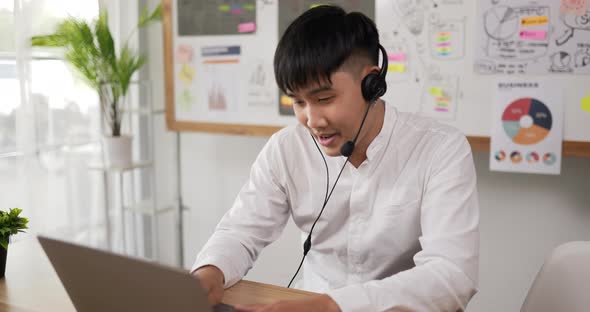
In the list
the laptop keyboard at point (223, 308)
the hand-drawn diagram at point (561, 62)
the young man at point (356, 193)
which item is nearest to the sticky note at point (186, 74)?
the young man at point (356, 193)

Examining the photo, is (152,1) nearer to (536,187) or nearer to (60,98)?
(60,98)

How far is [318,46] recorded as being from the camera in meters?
1.23

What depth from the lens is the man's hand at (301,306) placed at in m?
0.93

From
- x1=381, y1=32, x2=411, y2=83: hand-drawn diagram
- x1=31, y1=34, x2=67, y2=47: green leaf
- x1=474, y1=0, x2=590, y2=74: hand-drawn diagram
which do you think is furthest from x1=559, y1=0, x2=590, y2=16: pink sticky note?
x1=31, y1=34, x2=67, y2=47: green leaf

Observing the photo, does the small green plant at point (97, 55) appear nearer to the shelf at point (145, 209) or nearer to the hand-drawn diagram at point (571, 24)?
the shelf at point (145, 209)

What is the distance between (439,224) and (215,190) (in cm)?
188

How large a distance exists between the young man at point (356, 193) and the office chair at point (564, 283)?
0.69 feet

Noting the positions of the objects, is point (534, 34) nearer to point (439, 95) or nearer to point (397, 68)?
point (439, 95)

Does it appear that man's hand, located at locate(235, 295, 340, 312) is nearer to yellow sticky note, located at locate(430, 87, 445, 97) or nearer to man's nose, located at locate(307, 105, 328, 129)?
man's nose, located at locate(307, 105, 328, 129)

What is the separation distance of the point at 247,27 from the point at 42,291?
1.58 meters

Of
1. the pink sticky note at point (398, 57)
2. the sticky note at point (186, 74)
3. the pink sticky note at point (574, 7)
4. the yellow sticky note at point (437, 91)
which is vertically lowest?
the yellow sticky note at point (437, 91)

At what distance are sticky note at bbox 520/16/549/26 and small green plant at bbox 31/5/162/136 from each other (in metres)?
1.54

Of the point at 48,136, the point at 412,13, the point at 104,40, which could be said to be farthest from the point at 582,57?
the point at 48,136

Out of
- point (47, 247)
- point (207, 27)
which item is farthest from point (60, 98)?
point (47, 247)
